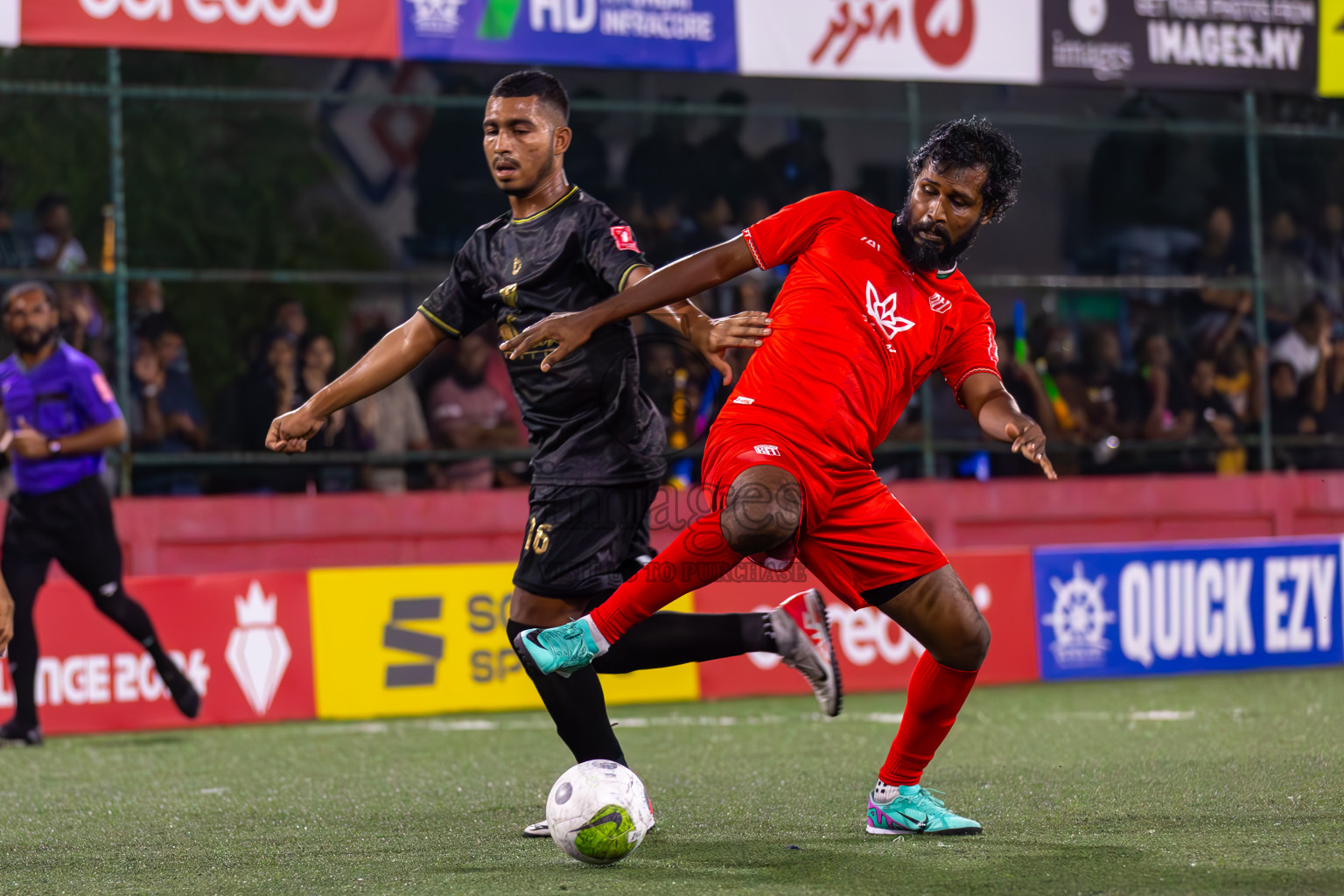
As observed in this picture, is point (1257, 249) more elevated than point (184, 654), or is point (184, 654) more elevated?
point (1257, 249)

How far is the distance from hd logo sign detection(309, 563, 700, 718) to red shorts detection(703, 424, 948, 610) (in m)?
4.88

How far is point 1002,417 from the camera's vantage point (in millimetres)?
4668

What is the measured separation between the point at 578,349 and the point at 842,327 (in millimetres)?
812

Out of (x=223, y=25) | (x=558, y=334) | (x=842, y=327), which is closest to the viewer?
(x=558, y=334)

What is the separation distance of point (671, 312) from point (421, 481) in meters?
7.26

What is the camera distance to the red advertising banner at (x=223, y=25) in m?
10.4

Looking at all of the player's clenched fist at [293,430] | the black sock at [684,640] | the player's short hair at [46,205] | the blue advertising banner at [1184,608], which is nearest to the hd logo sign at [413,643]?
the blue advertising banner at [1184,608]

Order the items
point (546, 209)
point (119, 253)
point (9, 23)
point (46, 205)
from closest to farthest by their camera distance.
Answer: point (546, 209), point (9, 23), point (119, 253), point (46, 205)

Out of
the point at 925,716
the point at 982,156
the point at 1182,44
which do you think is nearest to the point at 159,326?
the point at 1182,44

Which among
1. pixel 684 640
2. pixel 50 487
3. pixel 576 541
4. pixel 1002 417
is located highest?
pixel 1002 417

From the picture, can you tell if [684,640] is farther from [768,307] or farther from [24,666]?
[768,307]

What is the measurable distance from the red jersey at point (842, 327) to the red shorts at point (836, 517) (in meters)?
0.05

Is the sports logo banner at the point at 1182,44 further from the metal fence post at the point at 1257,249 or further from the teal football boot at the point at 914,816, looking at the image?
the teal football boot at the point at 914,816

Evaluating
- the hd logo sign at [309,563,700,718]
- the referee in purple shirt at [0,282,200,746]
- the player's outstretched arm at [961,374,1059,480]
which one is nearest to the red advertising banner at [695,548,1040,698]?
the hd logo sign at [309,563,700,718]
